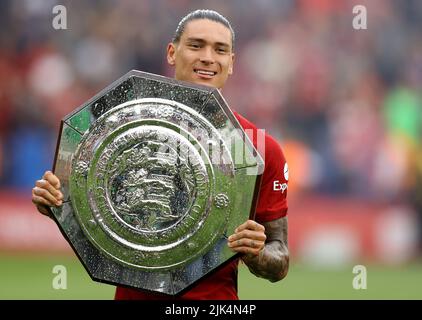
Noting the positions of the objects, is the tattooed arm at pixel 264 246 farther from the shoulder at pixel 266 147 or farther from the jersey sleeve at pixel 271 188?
the shoulder at pixel 266 147

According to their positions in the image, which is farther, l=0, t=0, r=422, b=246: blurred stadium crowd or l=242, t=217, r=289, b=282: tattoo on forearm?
l=0, t=0, r=422, b=246: blurred stadium crowd

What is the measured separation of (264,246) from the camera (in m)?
3.66

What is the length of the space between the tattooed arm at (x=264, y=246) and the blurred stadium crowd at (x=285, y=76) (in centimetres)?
702

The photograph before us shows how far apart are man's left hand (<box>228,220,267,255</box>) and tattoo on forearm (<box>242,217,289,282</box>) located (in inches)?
4.7

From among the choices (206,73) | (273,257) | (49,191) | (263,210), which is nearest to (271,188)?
(263,210)

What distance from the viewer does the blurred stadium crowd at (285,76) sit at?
1126 centimetres

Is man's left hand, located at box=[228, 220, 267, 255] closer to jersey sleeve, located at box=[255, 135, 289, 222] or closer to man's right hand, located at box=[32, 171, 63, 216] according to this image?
jersey sleeve, located at box=[255, 135, 289, 222]

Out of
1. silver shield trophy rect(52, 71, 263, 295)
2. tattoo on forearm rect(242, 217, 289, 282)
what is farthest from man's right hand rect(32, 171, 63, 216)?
tattoo on forearm rect(242, 217, 289, 282)

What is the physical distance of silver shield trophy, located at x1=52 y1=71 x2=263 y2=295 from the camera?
339 cm

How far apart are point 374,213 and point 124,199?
7.88 m

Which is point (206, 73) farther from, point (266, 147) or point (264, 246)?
point (264, 246)

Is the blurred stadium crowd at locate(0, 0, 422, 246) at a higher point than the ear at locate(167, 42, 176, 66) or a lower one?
higher
